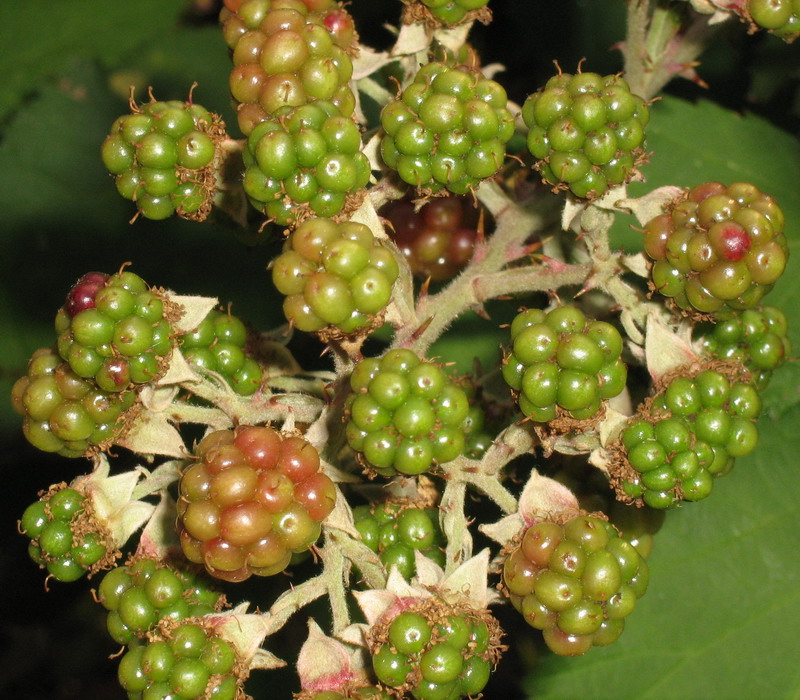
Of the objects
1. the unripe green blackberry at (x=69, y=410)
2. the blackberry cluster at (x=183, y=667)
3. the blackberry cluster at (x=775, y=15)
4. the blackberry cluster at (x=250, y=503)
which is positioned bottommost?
the blackberry cluster at (x=183, y=667)

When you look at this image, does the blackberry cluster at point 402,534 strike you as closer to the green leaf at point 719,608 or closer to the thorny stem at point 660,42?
the green leaf at point 719,608

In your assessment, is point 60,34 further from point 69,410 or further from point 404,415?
point 404,415

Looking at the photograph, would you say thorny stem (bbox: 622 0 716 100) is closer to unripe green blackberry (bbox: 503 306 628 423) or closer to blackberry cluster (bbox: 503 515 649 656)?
unripe green blackberry (bbox: 503 306 628 423)

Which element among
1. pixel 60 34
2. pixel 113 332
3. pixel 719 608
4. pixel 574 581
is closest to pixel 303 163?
pixel 113 332

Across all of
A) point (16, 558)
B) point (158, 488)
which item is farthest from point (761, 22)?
point (16, 558)

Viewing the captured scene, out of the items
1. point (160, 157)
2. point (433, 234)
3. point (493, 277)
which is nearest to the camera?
point (160, 157)

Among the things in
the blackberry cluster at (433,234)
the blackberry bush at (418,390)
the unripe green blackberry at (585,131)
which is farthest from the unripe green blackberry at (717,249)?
the blackberry cluster at (433,234)

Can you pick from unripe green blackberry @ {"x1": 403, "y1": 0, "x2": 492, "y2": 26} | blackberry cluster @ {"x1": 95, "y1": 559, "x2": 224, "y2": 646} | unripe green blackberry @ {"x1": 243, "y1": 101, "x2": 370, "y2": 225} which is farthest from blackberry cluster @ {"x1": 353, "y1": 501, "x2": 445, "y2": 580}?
unripe green blackberry @ {"x1": 403, "y1": 0, "x2": 492, "y2": 26}

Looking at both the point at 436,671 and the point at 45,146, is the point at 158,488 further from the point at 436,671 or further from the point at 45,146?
the point at 45,146
